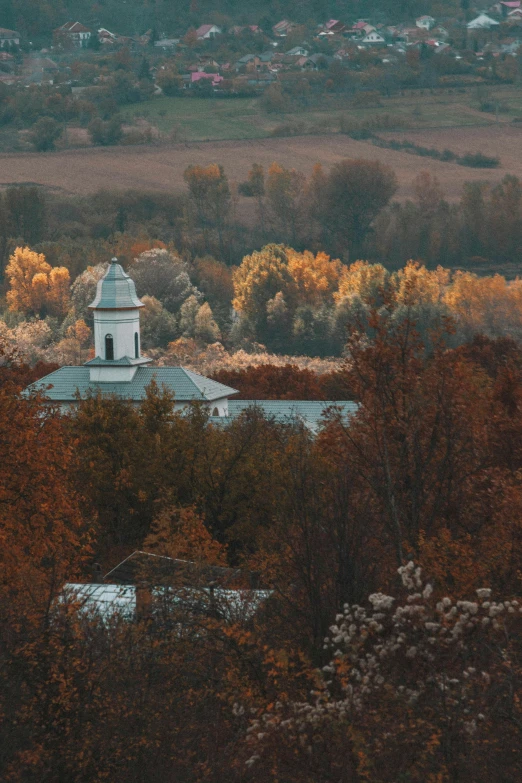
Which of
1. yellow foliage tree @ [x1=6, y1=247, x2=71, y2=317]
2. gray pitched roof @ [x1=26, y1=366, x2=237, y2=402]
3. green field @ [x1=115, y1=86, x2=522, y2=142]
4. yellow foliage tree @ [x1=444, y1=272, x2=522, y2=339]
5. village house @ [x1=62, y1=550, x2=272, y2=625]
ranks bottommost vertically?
green field @ [x1=115, y1=86, x2=522, y2=142]

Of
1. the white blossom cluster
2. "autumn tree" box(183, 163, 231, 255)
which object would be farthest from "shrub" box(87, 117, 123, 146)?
the white blossom cluster

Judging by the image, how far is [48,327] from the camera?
309ft

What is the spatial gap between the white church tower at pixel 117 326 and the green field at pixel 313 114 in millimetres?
106970

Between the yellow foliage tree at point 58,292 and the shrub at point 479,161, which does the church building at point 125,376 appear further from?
the shrub at point 479,161

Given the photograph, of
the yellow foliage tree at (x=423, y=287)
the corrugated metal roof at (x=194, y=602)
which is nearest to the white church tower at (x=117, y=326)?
the corrugated metal roof at (x=194, y=602)

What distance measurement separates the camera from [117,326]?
57.1 metres

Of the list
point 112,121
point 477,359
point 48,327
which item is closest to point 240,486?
point 477,359

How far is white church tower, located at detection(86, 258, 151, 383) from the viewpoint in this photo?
Answer: 5634 centimetres

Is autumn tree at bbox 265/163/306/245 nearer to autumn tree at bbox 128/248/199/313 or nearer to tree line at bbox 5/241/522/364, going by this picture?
tree line at bbox 5/241/522/364

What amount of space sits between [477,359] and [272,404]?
9.01 meters

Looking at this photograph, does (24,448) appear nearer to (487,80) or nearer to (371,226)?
(371,226)

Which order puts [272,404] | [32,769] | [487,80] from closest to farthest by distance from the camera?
[32,769] → [272,404] → [487,80]

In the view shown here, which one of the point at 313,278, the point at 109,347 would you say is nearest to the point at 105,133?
the point at 313,278

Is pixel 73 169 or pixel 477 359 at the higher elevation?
pixel 477 359
